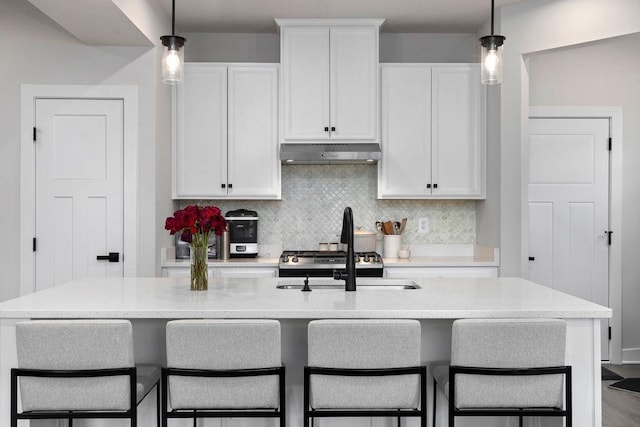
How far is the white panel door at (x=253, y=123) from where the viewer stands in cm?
454

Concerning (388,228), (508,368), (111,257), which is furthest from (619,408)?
(111,257)

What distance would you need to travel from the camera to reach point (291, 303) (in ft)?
7.84

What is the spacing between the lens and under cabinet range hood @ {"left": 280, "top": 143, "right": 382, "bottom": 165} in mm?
4383

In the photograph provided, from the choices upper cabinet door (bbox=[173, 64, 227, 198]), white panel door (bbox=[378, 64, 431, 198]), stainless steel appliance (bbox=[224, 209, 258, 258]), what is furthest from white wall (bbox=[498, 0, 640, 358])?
upper cabinet door (bbox=[173, 64, 227, 198])

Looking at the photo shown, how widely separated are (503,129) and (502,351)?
2506mm

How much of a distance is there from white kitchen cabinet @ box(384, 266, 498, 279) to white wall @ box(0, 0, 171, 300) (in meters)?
1.78

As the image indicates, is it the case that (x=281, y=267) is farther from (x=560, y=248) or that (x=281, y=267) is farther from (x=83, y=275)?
(x=560, y=248)

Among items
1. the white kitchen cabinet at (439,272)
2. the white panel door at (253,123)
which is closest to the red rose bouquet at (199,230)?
the white panel door at (253,123)

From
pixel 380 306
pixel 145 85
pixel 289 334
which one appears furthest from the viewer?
pixel 145 85

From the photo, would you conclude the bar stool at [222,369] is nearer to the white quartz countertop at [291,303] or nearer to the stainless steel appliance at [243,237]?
the white quartz countertop at [291,303]

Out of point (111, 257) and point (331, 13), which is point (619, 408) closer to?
point (331, 13)

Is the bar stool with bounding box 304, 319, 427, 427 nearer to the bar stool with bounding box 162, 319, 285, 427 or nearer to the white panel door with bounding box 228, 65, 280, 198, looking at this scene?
the bar stool with bounding box 162, 319, 285, 427

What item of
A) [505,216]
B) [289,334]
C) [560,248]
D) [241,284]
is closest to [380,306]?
[289,334]

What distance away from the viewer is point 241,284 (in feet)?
9.70
